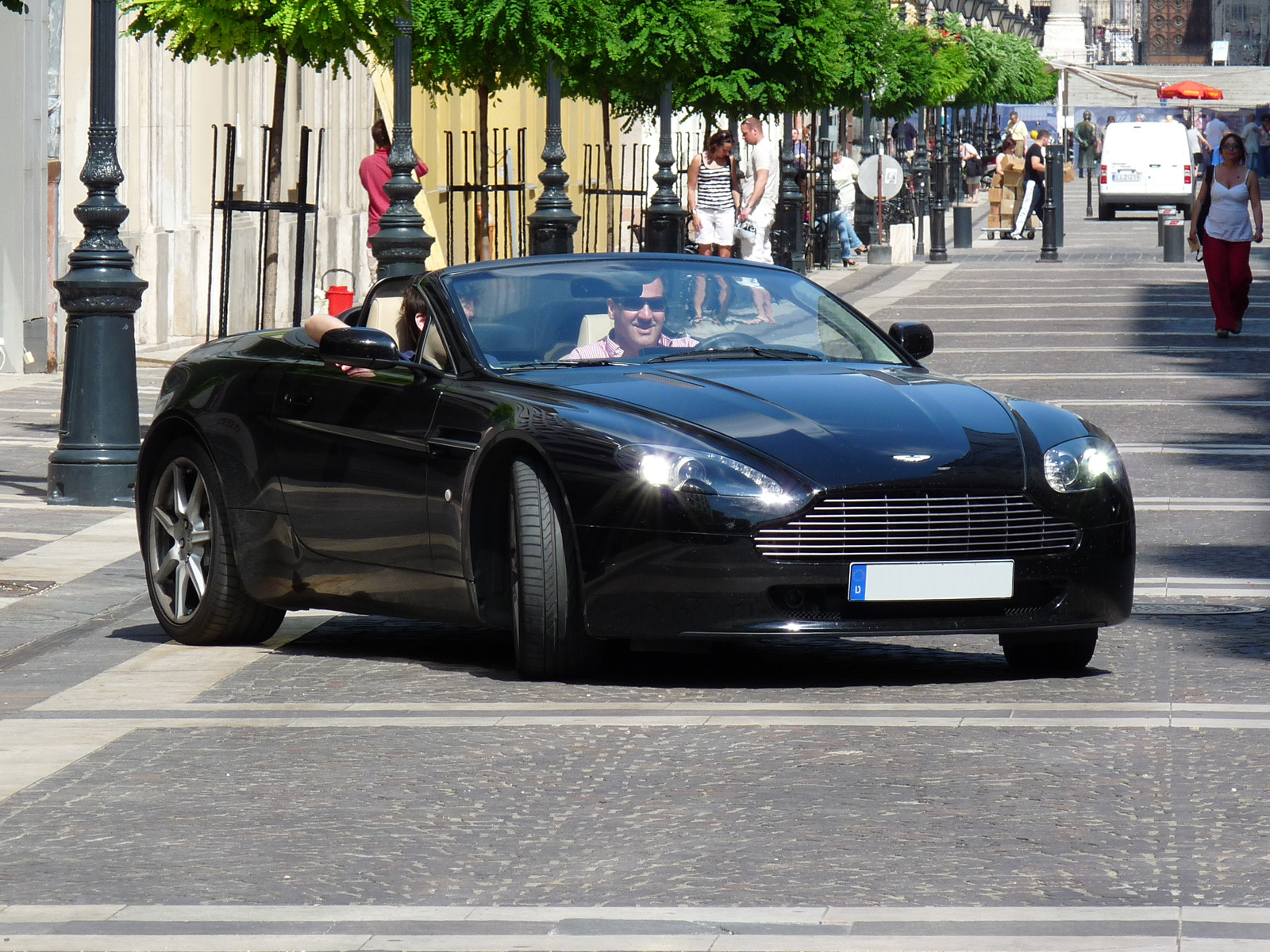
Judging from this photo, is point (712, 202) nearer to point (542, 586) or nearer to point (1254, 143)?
point (542, 586)

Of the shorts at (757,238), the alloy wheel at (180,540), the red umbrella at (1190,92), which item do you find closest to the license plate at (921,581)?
the alloy wheel at (180,540)

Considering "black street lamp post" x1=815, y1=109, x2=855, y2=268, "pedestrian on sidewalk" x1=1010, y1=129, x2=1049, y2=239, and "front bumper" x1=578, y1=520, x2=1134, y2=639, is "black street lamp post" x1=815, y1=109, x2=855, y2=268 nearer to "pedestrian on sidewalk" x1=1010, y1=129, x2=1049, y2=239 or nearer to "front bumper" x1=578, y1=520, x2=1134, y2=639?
"pedestrian on sidewalk" x1=1010, y1=129, x2=1049, y2=239

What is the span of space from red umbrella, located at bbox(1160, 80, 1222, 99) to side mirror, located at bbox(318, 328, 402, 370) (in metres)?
82.4

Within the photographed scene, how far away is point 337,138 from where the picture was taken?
32.3 metres

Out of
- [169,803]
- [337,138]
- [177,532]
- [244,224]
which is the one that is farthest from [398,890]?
[337,138]

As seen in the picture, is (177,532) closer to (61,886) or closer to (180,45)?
(61,886)

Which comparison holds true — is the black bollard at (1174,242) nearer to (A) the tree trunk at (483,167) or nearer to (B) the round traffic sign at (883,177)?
(B) the round traffic sign at (883,177)

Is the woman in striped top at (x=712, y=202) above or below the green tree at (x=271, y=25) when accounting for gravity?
below

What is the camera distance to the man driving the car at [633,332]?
26.2 feet

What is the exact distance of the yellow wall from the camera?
33.2 m

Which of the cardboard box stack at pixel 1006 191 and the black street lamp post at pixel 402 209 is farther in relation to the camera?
the cardboard box stack at pixel 1006 191

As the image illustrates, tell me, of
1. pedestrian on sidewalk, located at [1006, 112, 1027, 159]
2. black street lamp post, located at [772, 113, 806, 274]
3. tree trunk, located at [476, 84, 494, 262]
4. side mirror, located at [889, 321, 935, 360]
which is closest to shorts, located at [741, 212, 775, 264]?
tree trunk, located at [476, 84, 494, 262]

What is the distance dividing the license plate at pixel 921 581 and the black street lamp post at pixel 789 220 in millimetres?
29719

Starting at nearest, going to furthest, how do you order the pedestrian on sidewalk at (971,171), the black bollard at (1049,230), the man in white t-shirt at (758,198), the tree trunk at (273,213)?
the tree trunk at (273,213), the man in white t-shirt at (758,198), the black bollard at (1049,230), the pedestrian on sidewalk at (971,171)
